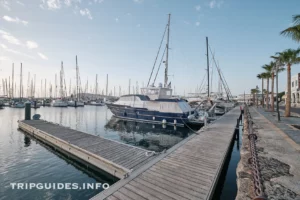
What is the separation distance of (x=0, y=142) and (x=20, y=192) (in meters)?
9.42

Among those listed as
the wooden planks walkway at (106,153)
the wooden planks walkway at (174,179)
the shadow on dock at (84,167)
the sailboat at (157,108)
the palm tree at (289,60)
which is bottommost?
the shadow on dock at (84,167)

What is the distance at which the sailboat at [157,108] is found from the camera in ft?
65.4

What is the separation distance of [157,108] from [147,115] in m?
1.77

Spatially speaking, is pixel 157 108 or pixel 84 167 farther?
pixel 157 108

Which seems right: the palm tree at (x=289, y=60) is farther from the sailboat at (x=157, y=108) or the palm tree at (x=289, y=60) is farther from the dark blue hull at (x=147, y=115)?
the dark blue hull at (x=147, y=115)

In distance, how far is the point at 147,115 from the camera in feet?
72.5

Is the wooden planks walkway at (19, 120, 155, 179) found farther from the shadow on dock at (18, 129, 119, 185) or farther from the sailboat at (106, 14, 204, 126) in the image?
the sailboat at (106, 14, 204, 126)

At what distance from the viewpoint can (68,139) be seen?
436 inches

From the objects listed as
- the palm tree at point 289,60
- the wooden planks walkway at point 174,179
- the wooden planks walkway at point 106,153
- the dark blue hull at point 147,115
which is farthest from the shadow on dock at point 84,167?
the palm tree at point 289,60

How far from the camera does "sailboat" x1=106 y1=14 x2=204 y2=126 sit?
19.9 meters

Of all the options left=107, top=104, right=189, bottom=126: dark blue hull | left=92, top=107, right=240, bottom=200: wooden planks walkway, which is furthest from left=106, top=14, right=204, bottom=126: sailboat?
left=92, top=107, right=240, bottom=200: wooden planks walkway

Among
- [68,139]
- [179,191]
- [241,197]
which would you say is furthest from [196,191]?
[68,139]

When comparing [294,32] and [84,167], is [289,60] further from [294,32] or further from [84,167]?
[84,167]

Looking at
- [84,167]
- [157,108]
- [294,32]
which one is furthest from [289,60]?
[84,167]
